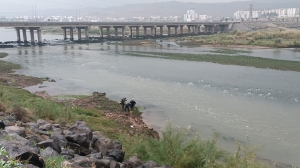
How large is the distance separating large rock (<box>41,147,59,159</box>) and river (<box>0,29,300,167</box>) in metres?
6.24

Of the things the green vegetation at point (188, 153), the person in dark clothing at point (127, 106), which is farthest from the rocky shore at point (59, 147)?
the person in dark clothing at point (127, 106)

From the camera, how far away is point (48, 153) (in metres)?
7.33

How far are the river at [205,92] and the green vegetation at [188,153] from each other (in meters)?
Result: 1.31

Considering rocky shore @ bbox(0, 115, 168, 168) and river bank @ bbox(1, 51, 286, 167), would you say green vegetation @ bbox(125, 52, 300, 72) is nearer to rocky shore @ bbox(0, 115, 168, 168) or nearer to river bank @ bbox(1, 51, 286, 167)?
river bank @ bbox(1, 51, 286, 167)

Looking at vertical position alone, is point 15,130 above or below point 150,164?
above

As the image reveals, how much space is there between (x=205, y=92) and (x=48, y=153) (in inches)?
836

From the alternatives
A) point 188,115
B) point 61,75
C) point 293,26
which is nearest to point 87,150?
point 188,115

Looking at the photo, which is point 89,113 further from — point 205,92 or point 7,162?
point 7,162

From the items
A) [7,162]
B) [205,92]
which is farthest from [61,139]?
[205,92]

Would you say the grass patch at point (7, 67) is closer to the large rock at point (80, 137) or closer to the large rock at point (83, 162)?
A: the large rock at point (80, 137)

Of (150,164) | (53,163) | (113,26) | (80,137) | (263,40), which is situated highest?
(113,26)

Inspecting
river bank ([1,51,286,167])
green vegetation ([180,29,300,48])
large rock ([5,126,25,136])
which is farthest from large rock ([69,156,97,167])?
green vegetation ([180,29,300,48])

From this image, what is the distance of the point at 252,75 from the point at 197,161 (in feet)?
91.7

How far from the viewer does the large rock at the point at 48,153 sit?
7.19 meters
